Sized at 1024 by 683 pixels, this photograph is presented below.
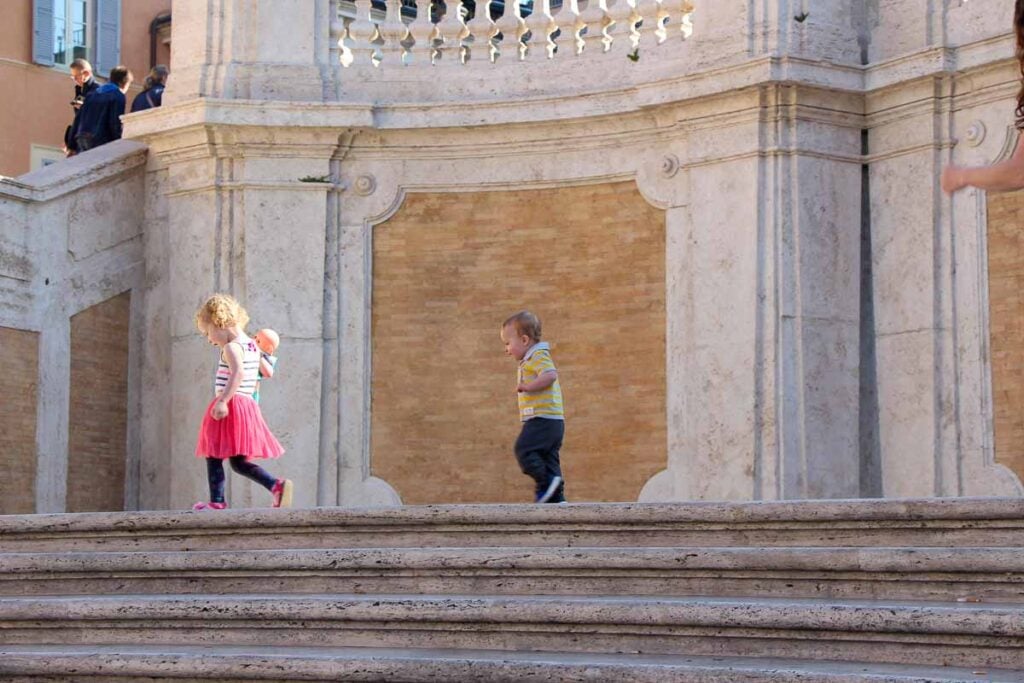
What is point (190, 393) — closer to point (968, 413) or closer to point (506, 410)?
point (506, 410)

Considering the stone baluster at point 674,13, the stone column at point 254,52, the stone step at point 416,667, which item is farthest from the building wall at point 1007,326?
the stone step at point 416,667

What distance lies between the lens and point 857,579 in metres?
6.92

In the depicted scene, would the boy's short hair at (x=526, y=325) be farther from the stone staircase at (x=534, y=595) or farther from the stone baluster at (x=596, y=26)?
the stone baluster at (x=596, y=26)

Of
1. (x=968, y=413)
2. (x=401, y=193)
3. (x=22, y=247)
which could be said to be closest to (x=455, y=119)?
(x=401, y=193)

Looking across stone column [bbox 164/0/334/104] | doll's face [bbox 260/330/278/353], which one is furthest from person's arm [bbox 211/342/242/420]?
stone column [bbox 164/0/334/104]

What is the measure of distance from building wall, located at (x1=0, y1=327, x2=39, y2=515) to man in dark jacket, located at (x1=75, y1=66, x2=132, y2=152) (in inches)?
88.7

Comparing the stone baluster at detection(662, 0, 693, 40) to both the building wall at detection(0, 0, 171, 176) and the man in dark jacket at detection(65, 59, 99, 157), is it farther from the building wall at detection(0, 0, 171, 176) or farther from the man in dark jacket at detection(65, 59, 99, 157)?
the building wall at detection(0, 0, 171, 176)

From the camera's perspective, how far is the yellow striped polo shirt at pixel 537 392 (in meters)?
10.1

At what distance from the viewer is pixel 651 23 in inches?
517

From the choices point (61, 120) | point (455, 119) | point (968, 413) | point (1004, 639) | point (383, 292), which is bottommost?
point (1004, 639)

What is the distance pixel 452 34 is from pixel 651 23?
1428 mm

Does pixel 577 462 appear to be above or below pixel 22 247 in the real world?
below

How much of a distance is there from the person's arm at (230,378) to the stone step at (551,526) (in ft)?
5.67

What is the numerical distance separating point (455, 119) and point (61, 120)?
9.59m
